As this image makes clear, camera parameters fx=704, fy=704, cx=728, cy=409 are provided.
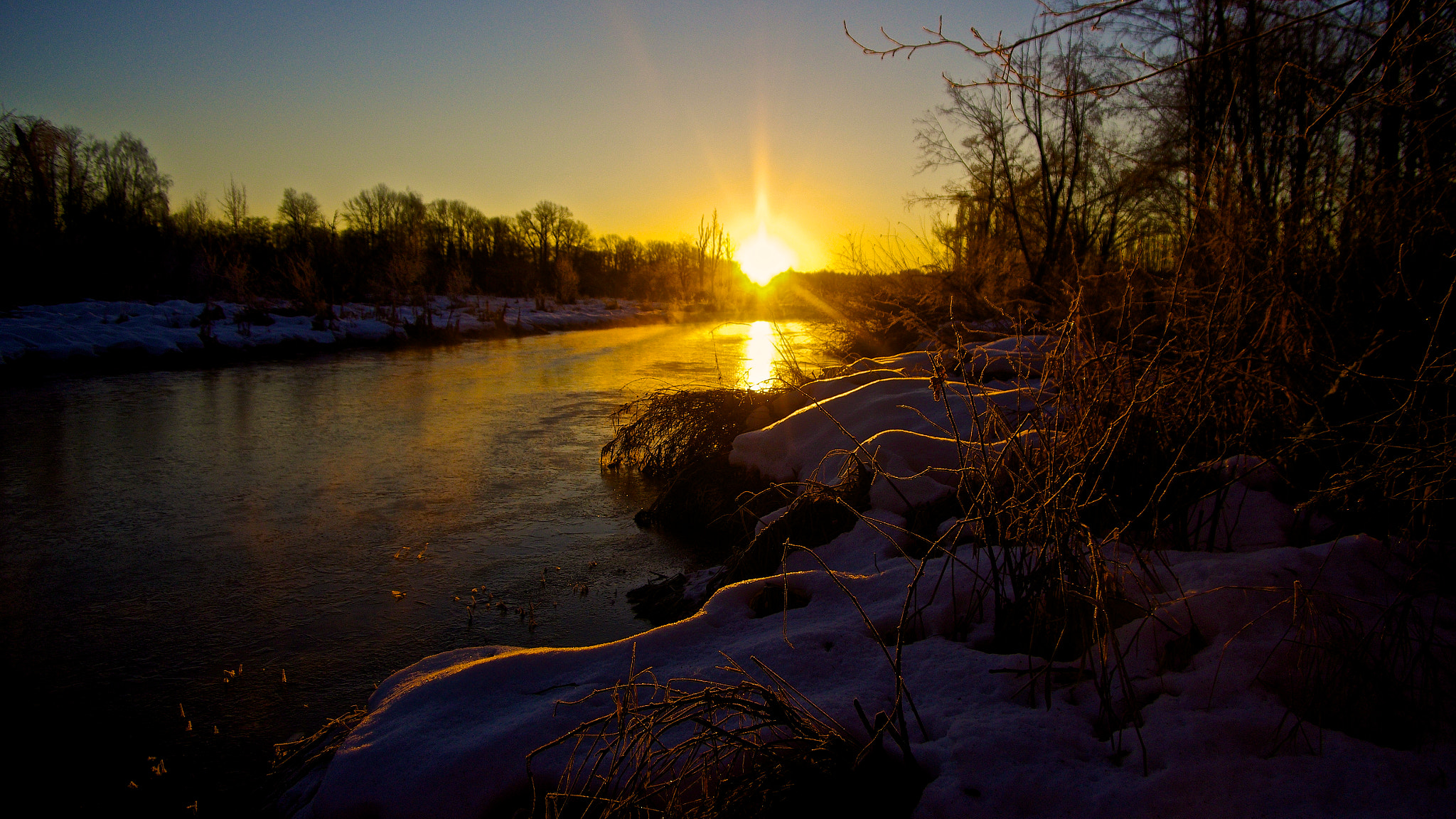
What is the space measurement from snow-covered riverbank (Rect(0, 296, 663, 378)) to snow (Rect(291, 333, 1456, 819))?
1346 cm

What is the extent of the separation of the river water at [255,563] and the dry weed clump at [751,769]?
1.71 metres

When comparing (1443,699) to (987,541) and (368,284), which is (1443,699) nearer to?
(987,541)

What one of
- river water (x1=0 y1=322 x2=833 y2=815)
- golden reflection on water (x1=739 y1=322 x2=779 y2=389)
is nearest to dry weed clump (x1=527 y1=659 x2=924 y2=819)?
river water (x1=0 y1=322 x2=833 y2=815)

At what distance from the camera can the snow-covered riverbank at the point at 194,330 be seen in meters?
12.2

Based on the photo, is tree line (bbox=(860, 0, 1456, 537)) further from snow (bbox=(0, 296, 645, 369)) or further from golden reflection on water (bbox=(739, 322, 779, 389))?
snow (bbox=(0, 296, 645, 369))

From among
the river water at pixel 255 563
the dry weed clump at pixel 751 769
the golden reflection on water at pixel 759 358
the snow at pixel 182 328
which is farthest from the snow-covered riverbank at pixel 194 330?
the dry weed clump at pixel 751 769

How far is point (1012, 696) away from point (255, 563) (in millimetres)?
4642

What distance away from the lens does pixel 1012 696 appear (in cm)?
184

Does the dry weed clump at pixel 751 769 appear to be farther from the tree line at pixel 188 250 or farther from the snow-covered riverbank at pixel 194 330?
the tree line at pixel 188 250

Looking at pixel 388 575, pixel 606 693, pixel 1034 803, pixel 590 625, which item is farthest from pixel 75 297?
pixel 1034 803

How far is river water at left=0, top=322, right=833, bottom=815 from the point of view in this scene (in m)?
2.93

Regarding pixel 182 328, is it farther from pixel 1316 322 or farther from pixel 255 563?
pixel 1316 322

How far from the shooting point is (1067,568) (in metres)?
1.98

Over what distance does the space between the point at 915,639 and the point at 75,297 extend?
25.4m
